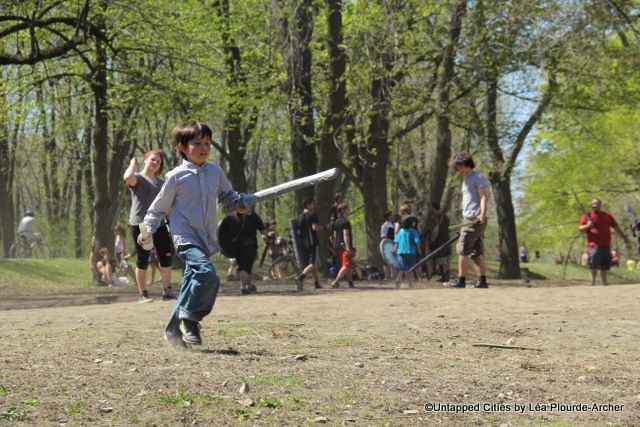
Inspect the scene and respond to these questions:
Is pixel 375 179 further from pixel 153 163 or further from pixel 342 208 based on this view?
pixel 153 163

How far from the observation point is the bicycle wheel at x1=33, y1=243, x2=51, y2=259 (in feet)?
105

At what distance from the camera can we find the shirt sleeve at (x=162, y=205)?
7277mm

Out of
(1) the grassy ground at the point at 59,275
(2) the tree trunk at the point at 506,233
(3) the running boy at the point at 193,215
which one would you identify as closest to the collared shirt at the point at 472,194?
(3) the running boy at the point at 193,215

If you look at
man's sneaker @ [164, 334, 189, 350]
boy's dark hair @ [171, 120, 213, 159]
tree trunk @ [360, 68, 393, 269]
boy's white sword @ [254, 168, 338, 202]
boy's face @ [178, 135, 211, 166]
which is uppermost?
tree trunk @ [360, 68, 393, 269]

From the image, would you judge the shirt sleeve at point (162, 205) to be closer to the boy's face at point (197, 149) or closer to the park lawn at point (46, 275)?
the boy's face at point (197, 149)

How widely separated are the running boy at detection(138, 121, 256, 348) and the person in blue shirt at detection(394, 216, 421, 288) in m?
10.8

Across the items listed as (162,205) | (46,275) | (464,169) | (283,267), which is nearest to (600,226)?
(464,169)

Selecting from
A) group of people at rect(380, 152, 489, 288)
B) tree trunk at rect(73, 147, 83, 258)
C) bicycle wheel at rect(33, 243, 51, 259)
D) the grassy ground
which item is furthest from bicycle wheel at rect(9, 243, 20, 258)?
group of people at rect(380, 152, 489, 288)

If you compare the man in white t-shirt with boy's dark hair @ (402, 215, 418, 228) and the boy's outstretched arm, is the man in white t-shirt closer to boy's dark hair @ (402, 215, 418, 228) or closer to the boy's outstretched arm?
boy's dark hair @ (402, 215, 418, 228)

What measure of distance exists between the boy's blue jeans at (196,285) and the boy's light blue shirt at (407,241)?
1095 cm

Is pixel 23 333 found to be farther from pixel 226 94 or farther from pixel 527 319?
pixel 226 94

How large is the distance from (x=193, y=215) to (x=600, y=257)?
1291 cm

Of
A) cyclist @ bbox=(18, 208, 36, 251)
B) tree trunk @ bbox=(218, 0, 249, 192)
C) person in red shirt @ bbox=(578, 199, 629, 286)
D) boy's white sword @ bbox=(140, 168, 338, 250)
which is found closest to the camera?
boy's white sword @ bbox=(140, 168, 338, 250)

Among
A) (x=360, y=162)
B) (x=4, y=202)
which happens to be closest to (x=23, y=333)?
(x=360, y=162)
